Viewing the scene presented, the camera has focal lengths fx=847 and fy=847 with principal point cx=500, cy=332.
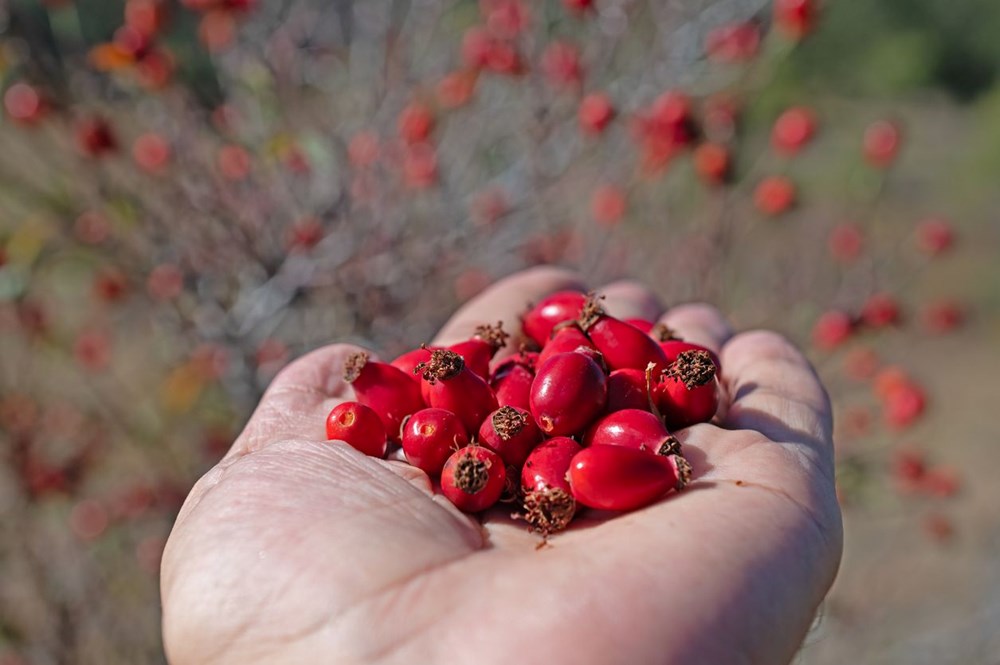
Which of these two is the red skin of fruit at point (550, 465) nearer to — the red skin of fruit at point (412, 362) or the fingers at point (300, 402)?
the red skin of fruit at point (412, 362)

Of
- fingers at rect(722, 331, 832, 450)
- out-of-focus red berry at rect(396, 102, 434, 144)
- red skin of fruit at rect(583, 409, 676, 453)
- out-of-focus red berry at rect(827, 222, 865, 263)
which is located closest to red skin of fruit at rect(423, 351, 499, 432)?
red skin of fruit at rect(583, 409, 676, 453)

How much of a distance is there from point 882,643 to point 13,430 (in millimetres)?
5195

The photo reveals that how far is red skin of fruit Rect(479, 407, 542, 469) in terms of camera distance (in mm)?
2426

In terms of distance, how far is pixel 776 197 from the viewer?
5379 millimetres

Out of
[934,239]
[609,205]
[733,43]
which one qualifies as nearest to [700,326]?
[609,205]

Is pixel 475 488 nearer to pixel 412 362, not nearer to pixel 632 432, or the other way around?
pixel 632 432

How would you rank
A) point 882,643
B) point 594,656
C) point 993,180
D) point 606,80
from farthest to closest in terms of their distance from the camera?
point 993,180, point 606,80, point 882,643, point 594,656

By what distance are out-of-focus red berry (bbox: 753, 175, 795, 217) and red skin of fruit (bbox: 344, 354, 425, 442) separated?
11.4 ft

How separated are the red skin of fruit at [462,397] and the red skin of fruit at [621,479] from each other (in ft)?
1.81

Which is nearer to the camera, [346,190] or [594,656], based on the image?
[594,656]

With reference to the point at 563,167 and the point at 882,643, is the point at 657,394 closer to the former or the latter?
the point at 563,167

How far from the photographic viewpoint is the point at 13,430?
476 cm

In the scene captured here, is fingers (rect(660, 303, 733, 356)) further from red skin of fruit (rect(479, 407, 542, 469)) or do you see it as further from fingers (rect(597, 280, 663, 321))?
red skin of fruit (rect(479, 407, 542, 469))

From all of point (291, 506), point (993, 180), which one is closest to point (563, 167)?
point (291, 506)
